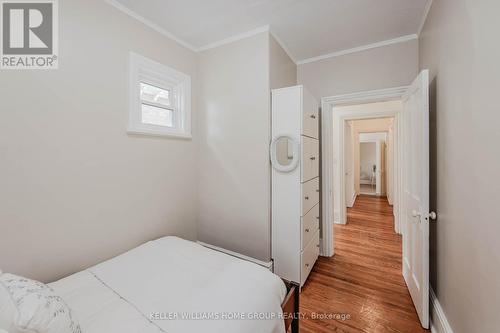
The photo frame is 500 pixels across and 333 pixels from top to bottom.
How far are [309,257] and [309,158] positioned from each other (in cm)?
109

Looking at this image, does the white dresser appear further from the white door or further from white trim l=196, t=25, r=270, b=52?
the white door

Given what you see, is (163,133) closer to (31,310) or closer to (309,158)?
(309,158)

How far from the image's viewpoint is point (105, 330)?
3.07 ft

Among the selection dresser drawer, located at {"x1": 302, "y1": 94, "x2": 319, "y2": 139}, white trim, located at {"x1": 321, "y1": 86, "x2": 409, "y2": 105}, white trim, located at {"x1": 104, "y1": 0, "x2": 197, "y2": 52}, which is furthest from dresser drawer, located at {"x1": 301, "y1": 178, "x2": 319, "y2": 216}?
white trim, located at {"x1": 104, "y1": 0, "x2": 197, "y2": 52}

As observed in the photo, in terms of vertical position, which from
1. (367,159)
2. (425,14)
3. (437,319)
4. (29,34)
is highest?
(425,14)

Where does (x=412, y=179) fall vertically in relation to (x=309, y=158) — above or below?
below

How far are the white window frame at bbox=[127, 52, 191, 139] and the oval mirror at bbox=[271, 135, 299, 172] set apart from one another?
1.06 m

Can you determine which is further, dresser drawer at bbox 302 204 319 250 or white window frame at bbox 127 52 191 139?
dresser drawer at bbox 302 204 319 250

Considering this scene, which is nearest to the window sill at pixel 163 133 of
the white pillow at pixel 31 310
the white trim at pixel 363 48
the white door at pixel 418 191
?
the white pillow at pixel 31 310

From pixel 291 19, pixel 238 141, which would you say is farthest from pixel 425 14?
pixel 238 141

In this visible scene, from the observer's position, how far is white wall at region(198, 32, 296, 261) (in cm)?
220

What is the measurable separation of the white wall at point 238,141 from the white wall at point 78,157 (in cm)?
57

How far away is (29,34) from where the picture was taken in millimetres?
1484

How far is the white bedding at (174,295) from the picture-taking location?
39.0 inches
